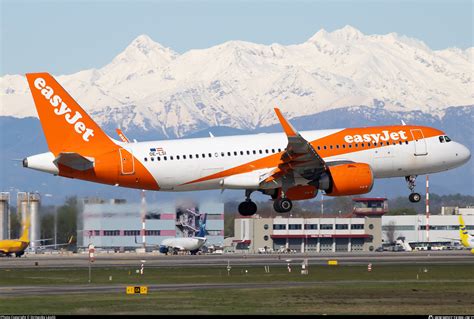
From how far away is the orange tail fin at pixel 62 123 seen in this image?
274ft

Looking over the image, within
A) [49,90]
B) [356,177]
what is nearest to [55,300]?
[49,90]

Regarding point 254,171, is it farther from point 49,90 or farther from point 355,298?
point 355,298

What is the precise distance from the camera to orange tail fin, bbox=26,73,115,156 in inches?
3292

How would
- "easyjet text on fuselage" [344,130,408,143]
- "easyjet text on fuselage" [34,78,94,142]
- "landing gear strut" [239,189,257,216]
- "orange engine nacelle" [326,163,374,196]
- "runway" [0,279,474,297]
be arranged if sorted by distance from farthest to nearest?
"landing gear strut" [239,189,257,216] → "easyjet text on fuselage" [344,130,408,143] → "orange engine nacelle" [326,163,374,196] → "easyjet text on fuselage" [34,78,94,142] → "runway" [0,279,474,297]

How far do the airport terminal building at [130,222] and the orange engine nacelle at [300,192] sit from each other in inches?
351

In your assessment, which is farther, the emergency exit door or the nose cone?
the nose cone

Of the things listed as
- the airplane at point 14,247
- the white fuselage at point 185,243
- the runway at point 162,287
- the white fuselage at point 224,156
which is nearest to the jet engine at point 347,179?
the white fuselage at point 224,156

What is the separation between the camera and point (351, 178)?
8656cm

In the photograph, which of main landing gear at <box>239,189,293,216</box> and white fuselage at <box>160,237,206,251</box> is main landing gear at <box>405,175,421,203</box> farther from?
white fuselage at <box>160,237,206,251</box>

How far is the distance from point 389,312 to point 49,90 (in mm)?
36194

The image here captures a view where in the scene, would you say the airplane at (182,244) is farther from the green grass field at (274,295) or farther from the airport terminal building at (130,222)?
Answer: the green grass field at (274,295)

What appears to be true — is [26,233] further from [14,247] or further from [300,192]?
[300,192]

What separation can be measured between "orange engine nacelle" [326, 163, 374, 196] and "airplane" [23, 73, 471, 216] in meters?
0.07

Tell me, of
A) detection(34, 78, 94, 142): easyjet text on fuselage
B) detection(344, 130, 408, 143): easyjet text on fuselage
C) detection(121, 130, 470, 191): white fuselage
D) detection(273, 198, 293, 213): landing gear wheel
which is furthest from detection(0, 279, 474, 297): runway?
detection(344, 130, 408, 143): easyjet text on fuselage
